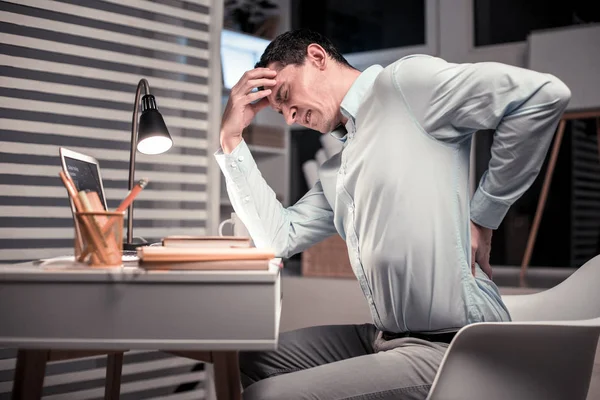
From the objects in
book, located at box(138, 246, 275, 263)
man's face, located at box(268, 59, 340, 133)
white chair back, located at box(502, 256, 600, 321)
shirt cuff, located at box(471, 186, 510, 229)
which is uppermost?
man's face, located at box(268, 59, 340, 133)

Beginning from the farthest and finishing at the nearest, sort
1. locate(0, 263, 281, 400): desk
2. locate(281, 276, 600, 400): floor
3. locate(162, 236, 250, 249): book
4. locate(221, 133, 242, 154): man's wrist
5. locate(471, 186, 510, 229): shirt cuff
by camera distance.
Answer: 1. locate(281, 276, 600, 400): floor
2. locate(221, 133, 242, 154): man's wrist
3. locate(471, 186, 510, 229): shirt cuff
4. locate(162, 236, 250, 249): book
5. locate(0, 263, 281, 400): desk

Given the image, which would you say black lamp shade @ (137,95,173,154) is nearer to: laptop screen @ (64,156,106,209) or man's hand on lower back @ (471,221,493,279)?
laptop screen @ (64,156,106,209)

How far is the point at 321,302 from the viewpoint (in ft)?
12.8

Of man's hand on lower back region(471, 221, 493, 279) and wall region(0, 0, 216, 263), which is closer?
man's hand on lower back region(471, 221, 493, 279)

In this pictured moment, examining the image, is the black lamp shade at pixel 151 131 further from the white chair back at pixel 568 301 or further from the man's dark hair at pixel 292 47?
the white chair back at pixel 568 301

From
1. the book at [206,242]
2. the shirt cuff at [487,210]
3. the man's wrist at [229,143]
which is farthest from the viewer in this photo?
the man's wrist at [229,143]

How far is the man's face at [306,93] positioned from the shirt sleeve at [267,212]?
0.17 m

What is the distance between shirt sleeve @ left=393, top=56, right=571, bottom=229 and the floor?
7.06 ft

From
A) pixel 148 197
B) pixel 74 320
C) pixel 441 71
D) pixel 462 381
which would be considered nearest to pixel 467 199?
pixel 441 71

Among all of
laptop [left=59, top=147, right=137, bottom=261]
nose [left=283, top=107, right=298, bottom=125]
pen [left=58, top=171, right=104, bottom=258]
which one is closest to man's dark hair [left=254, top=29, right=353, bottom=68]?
nose [left=283, top=107, right=298, bottom=125]

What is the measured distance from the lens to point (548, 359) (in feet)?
3.70

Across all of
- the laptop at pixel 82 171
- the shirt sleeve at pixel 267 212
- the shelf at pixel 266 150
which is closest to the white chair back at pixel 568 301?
the shirt sleeve at pixel 267 212

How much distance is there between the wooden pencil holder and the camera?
1034mm

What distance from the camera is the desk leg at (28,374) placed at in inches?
40.5
